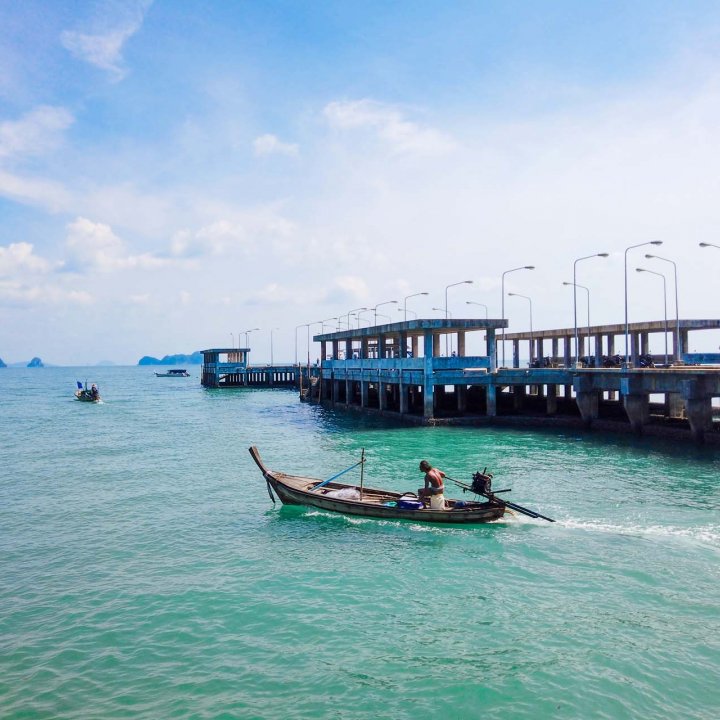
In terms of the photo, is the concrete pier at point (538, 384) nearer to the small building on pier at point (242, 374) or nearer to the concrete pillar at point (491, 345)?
the concrete pillar at point (491, 345)

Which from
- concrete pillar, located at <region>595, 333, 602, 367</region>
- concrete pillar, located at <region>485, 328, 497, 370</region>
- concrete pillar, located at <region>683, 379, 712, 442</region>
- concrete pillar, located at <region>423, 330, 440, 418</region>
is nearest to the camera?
concrete pillar, located at <region>683, 379, 712, 442</region>

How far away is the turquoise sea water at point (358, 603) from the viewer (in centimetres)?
1121

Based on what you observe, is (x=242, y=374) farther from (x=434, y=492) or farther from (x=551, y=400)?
(x=434, y=492)

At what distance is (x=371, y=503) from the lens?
22.2 metres

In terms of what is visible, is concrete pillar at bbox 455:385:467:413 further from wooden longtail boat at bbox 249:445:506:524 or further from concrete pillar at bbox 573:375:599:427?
wooden longtail boat at bbox 249:445:506:524

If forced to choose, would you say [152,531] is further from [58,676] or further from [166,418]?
[166,418]

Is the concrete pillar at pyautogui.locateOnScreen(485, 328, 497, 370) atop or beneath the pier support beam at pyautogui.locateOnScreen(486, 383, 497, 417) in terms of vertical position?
atop

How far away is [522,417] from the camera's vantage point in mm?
49125

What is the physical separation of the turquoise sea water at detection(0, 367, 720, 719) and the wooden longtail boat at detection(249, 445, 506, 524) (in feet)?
1.41

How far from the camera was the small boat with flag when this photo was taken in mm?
21078

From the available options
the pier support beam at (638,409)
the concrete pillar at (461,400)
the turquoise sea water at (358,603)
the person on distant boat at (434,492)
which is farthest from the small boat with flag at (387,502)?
the concrete pillar at (461,400)

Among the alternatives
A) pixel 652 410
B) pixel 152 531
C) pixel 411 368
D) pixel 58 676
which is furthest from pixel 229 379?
pixel 58 676

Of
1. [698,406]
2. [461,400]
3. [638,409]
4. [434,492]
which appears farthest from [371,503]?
[461,400]

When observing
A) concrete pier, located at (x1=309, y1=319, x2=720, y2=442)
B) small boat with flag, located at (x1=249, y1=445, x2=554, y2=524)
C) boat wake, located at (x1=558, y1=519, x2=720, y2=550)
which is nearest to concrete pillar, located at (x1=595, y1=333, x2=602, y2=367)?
concrete pier, located at (x1=309, y1=319, x2=720, y2=442)
